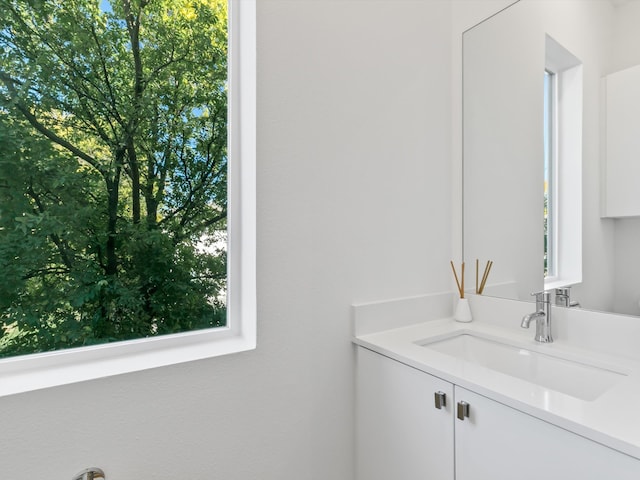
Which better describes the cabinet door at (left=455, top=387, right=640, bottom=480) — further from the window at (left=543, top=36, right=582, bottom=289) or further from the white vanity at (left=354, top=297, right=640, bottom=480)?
the window at (left=543, top=36, right=582, bottom=289)

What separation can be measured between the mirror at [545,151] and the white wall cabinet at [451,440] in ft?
2.03

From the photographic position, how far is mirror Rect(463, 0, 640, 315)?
1.15m

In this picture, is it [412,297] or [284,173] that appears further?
[412,297]

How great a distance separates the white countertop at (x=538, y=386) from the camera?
0.72 meters

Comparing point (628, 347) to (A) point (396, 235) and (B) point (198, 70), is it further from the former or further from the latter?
(B) point (198, 70)

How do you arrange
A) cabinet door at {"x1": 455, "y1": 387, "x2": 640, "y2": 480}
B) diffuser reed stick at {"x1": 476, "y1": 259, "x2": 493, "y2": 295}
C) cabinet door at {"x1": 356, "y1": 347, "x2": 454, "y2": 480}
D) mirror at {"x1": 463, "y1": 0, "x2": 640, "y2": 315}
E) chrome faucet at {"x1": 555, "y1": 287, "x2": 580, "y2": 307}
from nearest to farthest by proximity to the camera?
A: cabinet door at {"x1": 455, "y1": 387, "x2": 640, "y2": 480}
cabinet door at {"x1": 356, "y1": 347, "x2": 454, "y2": 480}
mirror at {"x1": 463, "y1": 0, "x2": 640, "y2": 315}
chrome faucet at {"x1": 555, "y1": 287, "x2": 580, "y2": 307}
diffuser reed stick at {"x1": 476, "y1": 259, "x2": 493, "y2": 295}

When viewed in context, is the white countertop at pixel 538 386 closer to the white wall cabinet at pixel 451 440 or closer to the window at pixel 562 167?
the white wall cabinet at pixel 451 440

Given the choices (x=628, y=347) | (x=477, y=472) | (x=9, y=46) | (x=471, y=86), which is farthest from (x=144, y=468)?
(x=471, y=86)

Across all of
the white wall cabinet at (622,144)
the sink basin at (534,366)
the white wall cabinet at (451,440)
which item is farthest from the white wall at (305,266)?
the white wall cabinet at (622,144)

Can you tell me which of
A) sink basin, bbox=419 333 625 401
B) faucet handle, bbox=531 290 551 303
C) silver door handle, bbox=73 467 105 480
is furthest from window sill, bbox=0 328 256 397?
faucet handle, bbox=531 290 551 303

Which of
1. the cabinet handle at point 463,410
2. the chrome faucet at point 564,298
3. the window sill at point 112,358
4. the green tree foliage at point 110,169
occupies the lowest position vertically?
the cabinet handle at point 463,410

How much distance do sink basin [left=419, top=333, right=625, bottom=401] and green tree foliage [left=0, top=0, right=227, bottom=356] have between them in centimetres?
94

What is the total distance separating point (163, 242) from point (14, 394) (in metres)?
0.52

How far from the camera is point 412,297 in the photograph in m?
1.50
